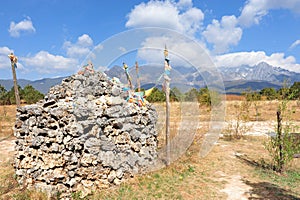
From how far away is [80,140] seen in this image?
5.92m

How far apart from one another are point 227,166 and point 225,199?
9.20ft

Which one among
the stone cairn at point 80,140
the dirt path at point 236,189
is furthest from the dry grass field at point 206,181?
the stone cairn at point 80,140

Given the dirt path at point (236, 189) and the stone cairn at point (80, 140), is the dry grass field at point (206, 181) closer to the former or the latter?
the dirt path at point (236, 189)

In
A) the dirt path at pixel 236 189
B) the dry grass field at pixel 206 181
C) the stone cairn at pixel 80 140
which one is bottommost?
the dirt path at pixel 236 189

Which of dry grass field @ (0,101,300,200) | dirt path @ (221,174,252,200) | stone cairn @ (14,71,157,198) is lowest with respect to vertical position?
dirt path @ (221,174,252,200)

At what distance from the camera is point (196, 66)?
8.02 metres

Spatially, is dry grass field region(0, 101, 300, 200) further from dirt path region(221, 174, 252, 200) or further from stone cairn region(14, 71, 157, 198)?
stone cairn region(14, 71, 157, 198)

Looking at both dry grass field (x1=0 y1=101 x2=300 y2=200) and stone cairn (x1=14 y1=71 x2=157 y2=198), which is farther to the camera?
dry grass field (x1=0 y1=101 x2=300 y2=200)

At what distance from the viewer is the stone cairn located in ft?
19.1

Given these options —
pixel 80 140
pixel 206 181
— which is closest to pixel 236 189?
pixel 206 181

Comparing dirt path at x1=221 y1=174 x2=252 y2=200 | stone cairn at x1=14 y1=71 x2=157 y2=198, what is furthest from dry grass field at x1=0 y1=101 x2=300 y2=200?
stone cairn at x1=14 y1=71 x2=157 y2=198

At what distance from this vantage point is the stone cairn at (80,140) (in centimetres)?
582

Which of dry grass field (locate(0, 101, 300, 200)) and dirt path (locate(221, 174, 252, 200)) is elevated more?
dry grass field (locate(0, 101, 300, 200))

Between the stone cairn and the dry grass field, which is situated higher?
the stone cairn
